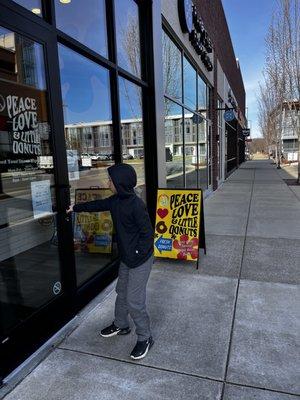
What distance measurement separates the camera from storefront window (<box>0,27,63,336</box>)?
307 cm

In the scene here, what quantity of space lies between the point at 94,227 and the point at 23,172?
1732mm

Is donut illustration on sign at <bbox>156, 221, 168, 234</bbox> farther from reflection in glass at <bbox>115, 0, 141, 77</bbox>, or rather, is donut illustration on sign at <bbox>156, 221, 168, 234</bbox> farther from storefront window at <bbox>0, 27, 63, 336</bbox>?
reflection in glass at <bbox>115, 0, 141, 77</bbox>

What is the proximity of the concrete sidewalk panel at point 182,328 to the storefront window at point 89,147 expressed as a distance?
0.88 metres

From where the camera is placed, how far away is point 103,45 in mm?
4637

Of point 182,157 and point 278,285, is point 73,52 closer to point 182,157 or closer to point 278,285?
point 278,285

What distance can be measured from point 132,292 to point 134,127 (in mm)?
3452

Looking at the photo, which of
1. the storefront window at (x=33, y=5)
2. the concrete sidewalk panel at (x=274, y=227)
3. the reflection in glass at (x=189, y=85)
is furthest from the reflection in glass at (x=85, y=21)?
the reflection in glass at (x=189, y=85)

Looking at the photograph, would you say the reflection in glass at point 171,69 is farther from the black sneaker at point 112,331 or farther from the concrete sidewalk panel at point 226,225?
the black sneaker at point 112,331

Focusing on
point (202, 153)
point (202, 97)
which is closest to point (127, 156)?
point (202, 153)

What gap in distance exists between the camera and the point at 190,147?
9820 millimetres

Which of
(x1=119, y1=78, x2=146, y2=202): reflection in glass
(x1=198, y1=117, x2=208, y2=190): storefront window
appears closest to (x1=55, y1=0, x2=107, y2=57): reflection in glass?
(x1=119, y1=78, x2=146, y2=202): reflection in glass

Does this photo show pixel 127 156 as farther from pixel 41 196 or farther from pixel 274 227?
pixel 274 227

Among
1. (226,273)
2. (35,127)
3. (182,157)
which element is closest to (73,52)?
(35,127)

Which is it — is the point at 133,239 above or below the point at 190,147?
below
